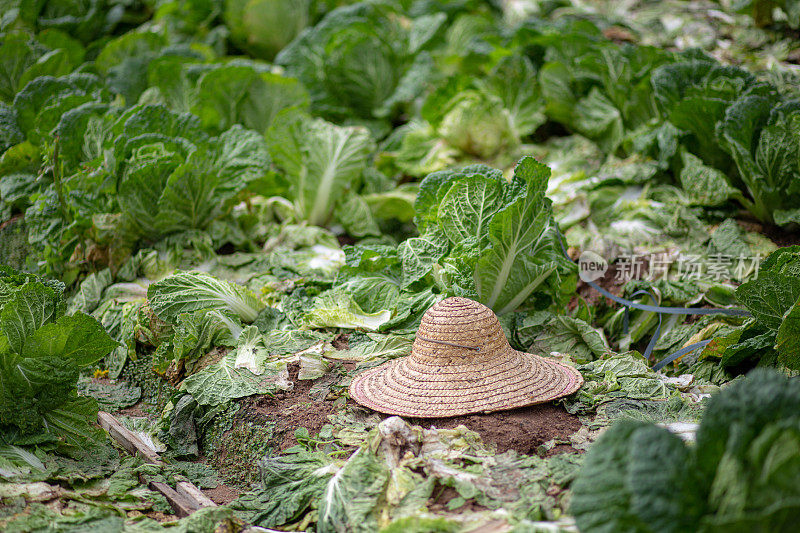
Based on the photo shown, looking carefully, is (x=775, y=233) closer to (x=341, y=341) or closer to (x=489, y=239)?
(x=489, y=239)

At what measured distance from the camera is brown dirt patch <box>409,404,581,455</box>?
8.63ft

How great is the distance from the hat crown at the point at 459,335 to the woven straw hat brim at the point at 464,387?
0.03m

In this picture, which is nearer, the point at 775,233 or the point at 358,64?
the point at 775,233

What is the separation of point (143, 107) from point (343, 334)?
A: 2.10 metres

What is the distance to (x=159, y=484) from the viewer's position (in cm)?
276

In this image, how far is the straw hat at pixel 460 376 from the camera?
2.78m

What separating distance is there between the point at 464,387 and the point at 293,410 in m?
0.78

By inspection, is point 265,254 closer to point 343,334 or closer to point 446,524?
point 343,334

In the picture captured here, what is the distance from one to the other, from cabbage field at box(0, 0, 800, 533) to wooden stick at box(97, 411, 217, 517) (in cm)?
2

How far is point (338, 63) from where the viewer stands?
245 inches

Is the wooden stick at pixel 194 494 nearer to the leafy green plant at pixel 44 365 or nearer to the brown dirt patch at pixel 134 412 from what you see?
the leafy green plant at pixel 44 365

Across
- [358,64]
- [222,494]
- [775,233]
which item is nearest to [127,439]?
[222,494]

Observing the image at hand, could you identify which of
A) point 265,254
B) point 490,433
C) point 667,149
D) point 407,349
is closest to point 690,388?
point 490,433

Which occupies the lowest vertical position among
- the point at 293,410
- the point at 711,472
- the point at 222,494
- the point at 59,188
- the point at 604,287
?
the point at 604,287
